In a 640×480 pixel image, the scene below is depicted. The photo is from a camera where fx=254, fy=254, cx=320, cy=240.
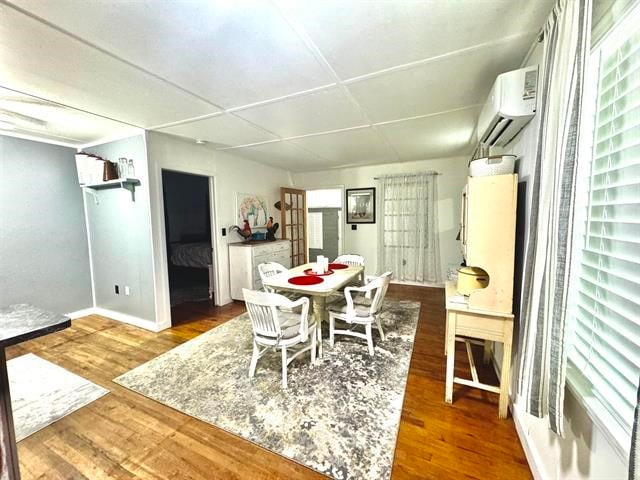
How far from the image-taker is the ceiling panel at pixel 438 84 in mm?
1612

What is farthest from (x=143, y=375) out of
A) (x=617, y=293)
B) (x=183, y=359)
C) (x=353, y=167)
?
(x=353, y=167)

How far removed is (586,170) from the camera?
1029mm

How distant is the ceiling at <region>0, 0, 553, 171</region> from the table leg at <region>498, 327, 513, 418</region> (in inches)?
70.2

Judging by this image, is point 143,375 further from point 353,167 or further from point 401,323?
point 353,167

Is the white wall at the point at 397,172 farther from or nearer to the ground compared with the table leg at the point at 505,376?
farther from the ground

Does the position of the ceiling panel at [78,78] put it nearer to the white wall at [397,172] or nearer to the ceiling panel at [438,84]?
the ceiling panel at [438,84]

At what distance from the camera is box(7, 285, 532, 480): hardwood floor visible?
4.50 feet

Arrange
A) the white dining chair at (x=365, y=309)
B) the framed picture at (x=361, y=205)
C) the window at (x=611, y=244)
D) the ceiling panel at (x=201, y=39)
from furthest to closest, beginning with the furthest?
the framed picture at (x=361, y=205)
the white dining chair at (x=365, y=309)
the ceiling panel at (x=201, y=39)
the window at (x=611, y=244)

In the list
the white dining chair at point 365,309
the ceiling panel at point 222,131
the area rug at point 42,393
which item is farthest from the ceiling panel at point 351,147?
the area rug at point 42,393

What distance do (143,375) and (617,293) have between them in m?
3.07

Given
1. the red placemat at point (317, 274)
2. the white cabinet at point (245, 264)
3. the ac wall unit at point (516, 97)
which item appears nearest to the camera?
the ac wall unit at point (516, 97)

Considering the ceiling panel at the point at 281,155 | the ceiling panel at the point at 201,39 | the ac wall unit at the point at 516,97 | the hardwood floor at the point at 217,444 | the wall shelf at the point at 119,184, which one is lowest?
the hardwood floor at the point at 217,444

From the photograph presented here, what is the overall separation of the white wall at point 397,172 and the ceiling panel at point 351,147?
0.40 m

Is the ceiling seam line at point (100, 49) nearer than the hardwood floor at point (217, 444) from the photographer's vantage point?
Yes
